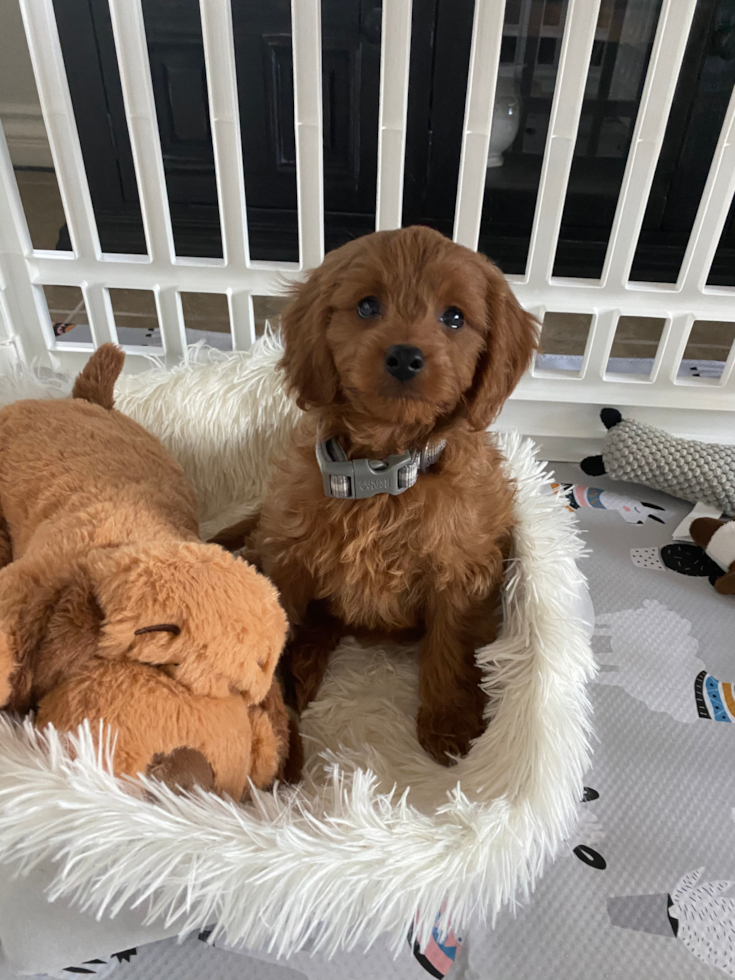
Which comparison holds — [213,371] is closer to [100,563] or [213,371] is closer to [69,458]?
[69,458]

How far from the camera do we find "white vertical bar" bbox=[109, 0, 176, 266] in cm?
122

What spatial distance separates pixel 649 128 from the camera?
50.6 inches

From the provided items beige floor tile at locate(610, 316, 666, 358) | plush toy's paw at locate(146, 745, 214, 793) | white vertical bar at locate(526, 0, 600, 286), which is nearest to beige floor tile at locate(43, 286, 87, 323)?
white vertical bar at locate(526, 0, 600, 286)

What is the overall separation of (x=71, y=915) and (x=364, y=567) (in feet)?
1.71

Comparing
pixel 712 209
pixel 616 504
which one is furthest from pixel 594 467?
pixel 712 209

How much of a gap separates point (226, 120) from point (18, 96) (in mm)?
1805

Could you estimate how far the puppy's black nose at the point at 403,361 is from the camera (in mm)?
792

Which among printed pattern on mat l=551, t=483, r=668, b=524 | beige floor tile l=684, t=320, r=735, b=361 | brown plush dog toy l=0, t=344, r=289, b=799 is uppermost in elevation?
brown plush dog toy l=0, t=344, r=289, b=799

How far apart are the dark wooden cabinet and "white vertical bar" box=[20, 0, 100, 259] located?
0.94 meters

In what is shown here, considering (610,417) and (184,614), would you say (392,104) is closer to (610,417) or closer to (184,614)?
(610,417)

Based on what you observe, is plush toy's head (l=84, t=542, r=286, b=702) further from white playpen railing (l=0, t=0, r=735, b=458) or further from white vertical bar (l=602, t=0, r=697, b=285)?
white vertical bar (l=602, t=0, r=697, b=285)

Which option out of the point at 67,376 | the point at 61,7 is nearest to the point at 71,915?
the point at 67,376

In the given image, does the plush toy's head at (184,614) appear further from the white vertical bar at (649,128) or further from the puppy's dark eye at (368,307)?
the white vertical bar at (649,128)

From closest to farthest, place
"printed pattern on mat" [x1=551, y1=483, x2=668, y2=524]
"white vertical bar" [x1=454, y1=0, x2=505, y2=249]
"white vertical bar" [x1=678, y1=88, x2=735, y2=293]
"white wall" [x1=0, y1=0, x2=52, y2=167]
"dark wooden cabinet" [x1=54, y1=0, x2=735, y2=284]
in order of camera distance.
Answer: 1. "white vertical bar" [x1=454, y1=0, x2=505, y2=249]
2. "white vertical bar" [x1=678, y1=88, x2=735, y2=293]
3. "printed pattern on mat" [x1=551, y1=483, x2=668, y2=524]
4. "dark wooden cabinet" [x1=54, y1=0, x2=735, y2=284]
5. "white wall" [x1=0, y1=0, x2=52, y2=167]
